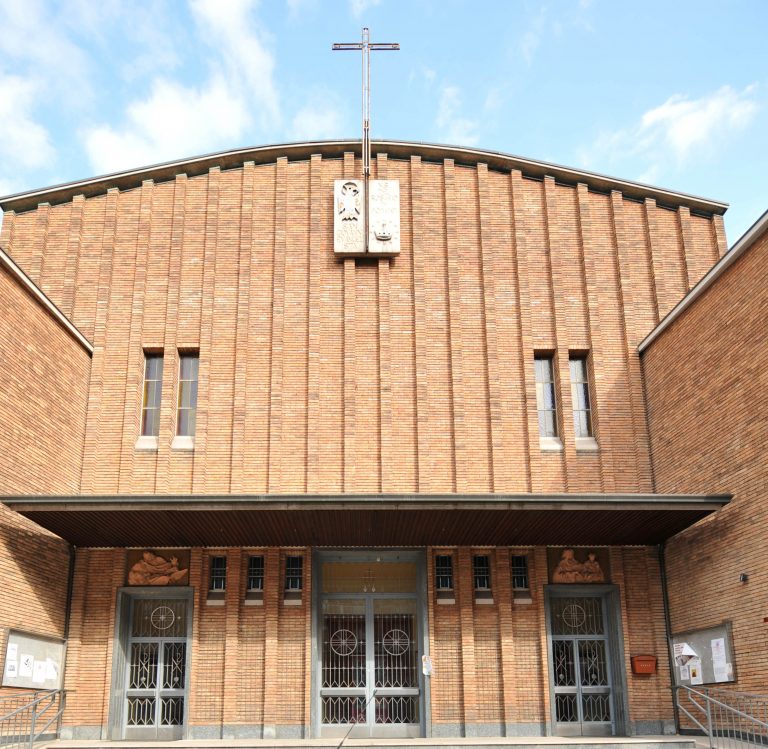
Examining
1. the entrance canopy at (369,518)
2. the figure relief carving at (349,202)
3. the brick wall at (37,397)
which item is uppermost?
the figure relief carving at (349,202)

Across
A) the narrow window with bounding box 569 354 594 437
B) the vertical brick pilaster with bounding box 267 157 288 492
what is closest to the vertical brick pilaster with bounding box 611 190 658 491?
the narrow window with bounding box 569 354 594 437

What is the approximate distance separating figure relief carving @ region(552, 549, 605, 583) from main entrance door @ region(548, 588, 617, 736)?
0.28 meters

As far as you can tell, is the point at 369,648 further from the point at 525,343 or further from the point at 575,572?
the point at 525,343

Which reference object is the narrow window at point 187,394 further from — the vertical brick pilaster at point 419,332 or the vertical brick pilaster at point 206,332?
the vertical brick pilaster at point 419,332

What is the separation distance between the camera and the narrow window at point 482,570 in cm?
1761

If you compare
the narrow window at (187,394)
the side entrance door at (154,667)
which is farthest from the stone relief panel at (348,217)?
the side entrance door at (154,667)

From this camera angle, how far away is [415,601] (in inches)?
695

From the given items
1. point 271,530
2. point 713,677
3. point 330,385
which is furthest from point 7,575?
point 713,677

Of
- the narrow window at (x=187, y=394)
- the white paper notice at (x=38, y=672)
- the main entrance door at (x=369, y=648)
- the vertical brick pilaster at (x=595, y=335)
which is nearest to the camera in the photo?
the white paper notice at (x=38, y=672)

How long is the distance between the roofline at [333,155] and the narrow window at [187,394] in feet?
14.2

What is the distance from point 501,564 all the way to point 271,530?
4.50 m

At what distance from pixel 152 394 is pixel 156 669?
5452mm

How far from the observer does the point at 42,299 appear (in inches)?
642

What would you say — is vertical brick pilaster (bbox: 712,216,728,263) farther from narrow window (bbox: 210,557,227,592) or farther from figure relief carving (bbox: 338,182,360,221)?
narrow window (bbox: 210,557,227,592)
